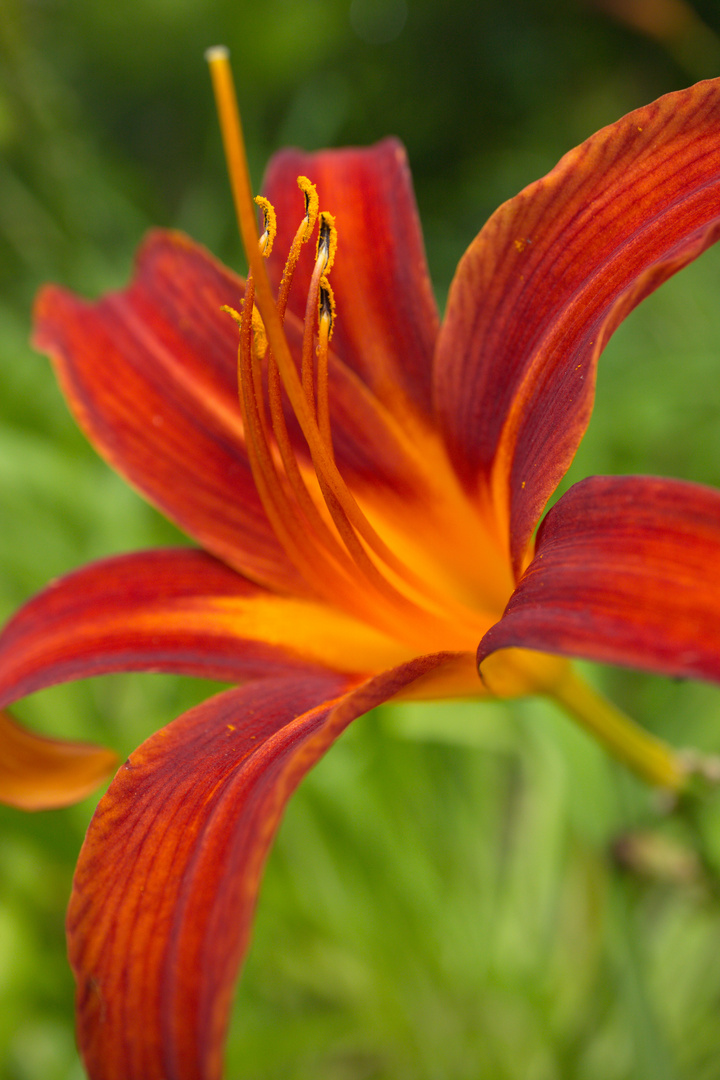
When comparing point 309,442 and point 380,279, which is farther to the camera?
point 380,279

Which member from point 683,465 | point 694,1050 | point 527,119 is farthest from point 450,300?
point 527,119

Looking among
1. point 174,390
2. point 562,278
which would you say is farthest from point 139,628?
point 562,278

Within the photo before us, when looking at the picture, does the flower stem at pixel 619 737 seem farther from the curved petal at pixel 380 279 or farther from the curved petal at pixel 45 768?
the curved petal at pixel 45 768

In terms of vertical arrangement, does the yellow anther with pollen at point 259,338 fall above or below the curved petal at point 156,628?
above

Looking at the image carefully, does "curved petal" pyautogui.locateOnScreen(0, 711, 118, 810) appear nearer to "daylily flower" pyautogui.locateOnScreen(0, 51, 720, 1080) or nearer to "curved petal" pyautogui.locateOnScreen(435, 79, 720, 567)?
"daylily flower" pyautogui.locateOnScreen(0, 51, 720, 1080)

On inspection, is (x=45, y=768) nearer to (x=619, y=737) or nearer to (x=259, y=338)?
(x=259, y=338)

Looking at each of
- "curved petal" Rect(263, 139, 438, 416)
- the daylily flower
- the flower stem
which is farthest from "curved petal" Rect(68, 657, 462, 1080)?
"curved petal" Rect(263, 139, 438, 416)

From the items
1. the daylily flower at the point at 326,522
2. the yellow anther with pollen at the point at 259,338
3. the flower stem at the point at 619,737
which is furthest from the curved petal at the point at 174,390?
the flower stem at the point at 619,737

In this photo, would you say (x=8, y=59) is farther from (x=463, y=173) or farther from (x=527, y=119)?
Result: (x=527, y=119)
